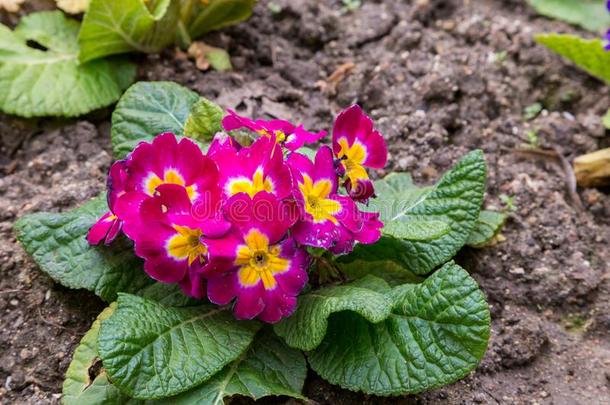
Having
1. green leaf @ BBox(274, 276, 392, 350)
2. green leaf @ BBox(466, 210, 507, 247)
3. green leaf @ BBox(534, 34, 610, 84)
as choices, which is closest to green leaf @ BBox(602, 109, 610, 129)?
green leaf @ BBox(534, 34, 610, 84)

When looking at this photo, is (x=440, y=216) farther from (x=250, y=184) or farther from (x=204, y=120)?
(x=204, y=120)

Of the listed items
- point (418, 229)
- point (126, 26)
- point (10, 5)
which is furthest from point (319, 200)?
point (10, 5)

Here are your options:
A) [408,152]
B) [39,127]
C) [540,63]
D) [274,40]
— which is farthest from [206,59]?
[540,63]

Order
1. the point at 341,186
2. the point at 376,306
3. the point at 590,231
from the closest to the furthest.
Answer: the point at 376,306, the point at 341,186, the point at 590,231

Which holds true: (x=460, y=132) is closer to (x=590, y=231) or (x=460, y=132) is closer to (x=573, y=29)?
(x=590, y=231)

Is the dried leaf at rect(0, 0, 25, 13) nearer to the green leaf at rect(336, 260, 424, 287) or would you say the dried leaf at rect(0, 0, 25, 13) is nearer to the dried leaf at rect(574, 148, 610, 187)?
the green leaf at rect(336, 260, 424, 287)

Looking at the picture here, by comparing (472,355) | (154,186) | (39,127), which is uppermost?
(154,186)

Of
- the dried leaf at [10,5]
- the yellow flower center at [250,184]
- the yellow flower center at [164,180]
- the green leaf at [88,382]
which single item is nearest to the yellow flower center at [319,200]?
the yellow flower center at [250,184]
